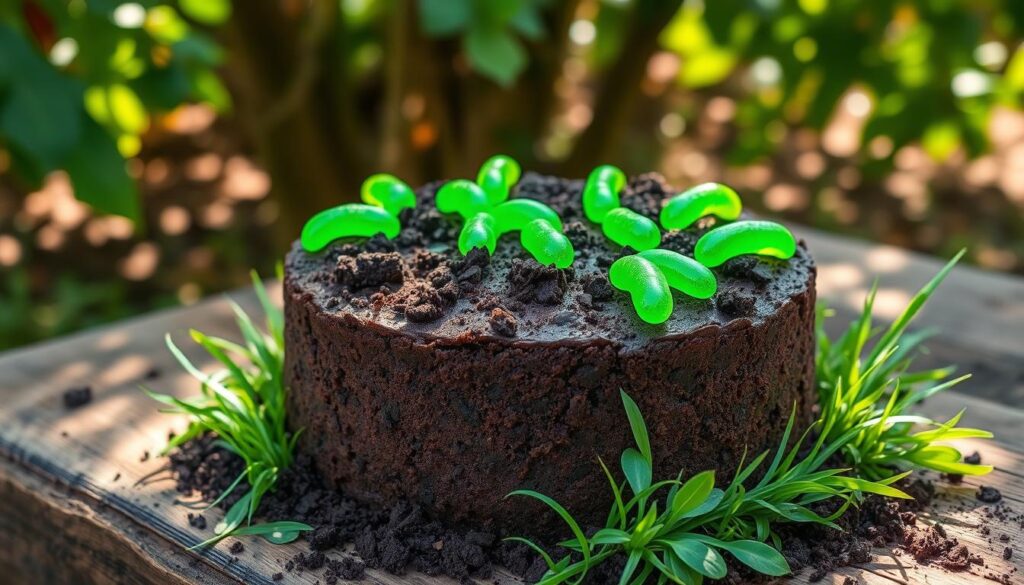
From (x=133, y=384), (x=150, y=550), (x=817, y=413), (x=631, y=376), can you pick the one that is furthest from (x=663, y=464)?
(x=133, y=384)

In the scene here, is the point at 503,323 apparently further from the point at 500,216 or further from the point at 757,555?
the point at 757,555

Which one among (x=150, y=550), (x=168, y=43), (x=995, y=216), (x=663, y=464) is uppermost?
(x=168, y=43)

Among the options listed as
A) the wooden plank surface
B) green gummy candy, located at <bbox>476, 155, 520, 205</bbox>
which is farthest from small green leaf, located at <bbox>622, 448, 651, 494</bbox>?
green gummy candy, located at <bbox>476, 155, 520, 205</bbox>

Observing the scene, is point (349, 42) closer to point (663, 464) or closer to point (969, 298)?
point (969, 298)

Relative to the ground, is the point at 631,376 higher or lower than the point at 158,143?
higher

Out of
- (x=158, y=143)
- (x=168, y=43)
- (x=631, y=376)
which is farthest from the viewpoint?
(x=158, y=143)

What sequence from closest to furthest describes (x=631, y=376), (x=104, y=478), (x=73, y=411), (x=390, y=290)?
(x=631, y=376) → (x=390, y=290) → (x=104, y=478) → (x=73, y=411)

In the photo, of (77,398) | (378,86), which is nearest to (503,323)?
(77,398)

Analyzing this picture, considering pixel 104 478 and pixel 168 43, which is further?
pixel 168 43
